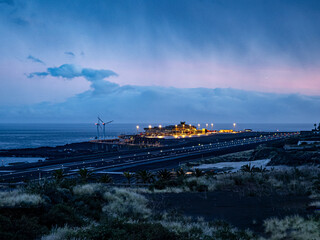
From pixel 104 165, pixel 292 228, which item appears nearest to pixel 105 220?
pixel 292 228

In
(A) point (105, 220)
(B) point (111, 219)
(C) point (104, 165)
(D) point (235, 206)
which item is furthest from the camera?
(C) point (104, 165)

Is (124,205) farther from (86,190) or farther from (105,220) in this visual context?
(105,220)

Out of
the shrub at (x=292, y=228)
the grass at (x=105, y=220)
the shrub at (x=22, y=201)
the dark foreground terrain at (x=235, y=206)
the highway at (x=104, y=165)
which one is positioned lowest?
the highway at (x=104, y=165)

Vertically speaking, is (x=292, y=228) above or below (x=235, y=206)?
above

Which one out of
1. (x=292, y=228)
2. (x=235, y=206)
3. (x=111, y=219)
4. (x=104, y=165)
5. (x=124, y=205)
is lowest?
(x=104, y=165)

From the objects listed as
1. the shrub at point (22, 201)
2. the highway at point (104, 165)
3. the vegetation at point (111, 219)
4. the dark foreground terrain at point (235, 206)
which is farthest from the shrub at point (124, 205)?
the highway at point (104, 165)

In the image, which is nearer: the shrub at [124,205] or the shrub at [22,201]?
the shrub at [22,201]

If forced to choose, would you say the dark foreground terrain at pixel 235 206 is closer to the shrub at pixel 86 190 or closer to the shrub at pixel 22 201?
the shrub at pixel 86 190

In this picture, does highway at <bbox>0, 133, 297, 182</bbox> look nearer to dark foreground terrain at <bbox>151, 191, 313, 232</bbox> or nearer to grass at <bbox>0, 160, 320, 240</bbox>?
dark foreground terrain at <bbox>151, 191, 313, 232</bbox>

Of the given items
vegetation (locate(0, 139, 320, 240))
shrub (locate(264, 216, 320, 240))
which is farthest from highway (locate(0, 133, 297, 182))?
shrub (locate(264, 216, 320, 240))

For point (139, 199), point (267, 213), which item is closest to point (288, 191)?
point (267, 213)

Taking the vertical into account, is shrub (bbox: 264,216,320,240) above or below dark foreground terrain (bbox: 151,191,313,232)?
above

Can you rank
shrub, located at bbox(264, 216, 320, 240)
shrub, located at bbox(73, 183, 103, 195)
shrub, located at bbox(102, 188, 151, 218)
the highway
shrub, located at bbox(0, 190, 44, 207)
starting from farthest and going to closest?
the highway
shrub, located at bbox(73, 183, 103, 195)
shrub, located at bbox(102, 188, 151, 218)
shrub, located at bbox(0, 190, 44, 207)
shrub, located at bbox(264, 216, 320, 240)

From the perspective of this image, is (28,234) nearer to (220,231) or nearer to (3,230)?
(3,230)
